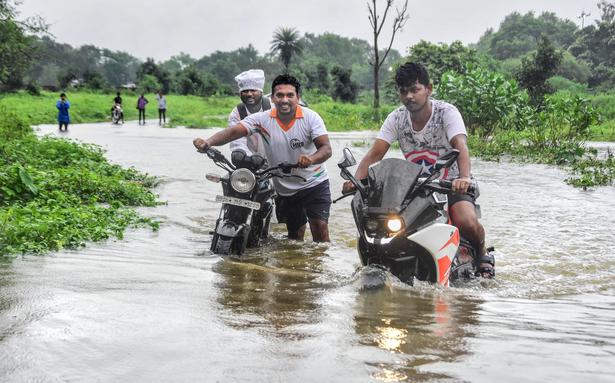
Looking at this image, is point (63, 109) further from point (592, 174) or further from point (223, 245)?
point (223, 245)

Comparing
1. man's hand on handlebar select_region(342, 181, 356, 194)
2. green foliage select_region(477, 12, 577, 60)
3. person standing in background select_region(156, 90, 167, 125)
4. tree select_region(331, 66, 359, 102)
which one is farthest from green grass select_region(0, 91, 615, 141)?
green foliage select_region(477, 12, 577, 60)

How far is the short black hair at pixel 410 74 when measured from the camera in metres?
5.29

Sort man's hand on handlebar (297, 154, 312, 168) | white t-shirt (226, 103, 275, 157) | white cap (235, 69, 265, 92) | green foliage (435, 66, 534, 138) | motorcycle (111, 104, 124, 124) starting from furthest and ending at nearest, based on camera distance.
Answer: motorcycle (111, 104, 124, 124) → green foliage (435, 66, 534, 138) → white cap (235, 69, 265, 92) → white t-shirt (226, 103, 275, 157) → man's hand on handlebar (297, 154, 312, 168)

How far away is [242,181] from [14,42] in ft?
74.2

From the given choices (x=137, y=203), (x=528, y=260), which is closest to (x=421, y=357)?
(x=528, y=260)

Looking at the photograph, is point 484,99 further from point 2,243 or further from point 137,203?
point 2,243

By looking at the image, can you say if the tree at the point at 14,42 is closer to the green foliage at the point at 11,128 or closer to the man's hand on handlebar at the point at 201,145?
the green foliage at the point at 11,128

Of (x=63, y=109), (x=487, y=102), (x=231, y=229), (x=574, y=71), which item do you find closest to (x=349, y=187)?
(x=231, y=229)

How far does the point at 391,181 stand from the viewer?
4.68m

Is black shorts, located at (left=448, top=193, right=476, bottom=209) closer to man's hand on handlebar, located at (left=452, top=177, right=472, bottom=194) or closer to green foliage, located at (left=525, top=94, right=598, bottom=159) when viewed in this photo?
man's hand on handlebar, located at (left=452, top=177, right=472, bottom=194)

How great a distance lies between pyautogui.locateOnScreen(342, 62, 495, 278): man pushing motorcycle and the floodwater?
46cm

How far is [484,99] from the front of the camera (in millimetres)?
22578

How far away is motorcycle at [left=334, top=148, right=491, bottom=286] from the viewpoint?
178 inches

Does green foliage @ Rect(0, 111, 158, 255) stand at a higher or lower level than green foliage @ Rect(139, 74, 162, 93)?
lower
